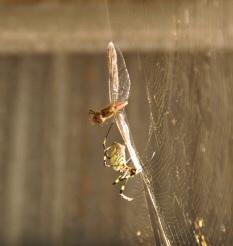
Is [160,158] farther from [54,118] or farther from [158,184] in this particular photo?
[54,118]

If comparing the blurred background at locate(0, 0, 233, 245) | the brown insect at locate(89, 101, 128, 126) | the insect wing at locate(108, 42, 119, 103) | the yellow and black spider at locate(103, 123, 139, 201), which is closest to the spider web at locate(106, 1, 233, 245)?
the blurred background at locate(0, 0, 233, 245)

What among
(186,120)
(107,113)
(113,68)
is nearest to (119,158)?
(107,113)

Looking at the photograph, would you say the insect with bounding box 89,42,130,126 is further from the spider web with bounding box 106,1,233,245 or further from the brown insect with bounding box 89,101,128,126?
the spider web with bounding box 106,1,233,245

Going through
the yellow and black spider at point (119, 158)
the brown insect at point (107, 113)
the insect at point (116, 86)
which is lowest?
the yellow and black spider at point (119, 158)

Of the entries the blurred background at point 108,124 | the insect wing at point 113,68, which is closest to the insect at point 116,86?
the insect wing at point 113,68

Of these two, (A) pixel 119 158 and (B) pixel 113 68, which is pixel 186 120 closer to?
(A) pixel 119 158

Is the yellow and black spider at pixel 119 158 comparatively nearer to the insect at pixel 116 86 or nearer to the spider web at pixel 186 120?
the insect at pixel 116 86

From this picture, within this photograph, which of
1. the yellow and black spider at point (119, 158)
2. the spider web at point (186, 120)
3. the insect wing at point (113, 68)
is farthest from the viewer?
the spider web at point (186, 120)

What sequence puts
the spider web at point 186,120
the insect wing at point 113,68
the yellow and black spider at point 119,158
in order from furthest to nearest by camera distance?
1. the spider web at point 186,120
2. the yellow and black spider at point 119,158
3. the insect wing at point 113,68

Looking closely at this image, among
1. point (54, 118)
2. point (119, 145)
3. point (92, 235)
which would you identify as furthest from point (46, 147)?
point (119, 145)
